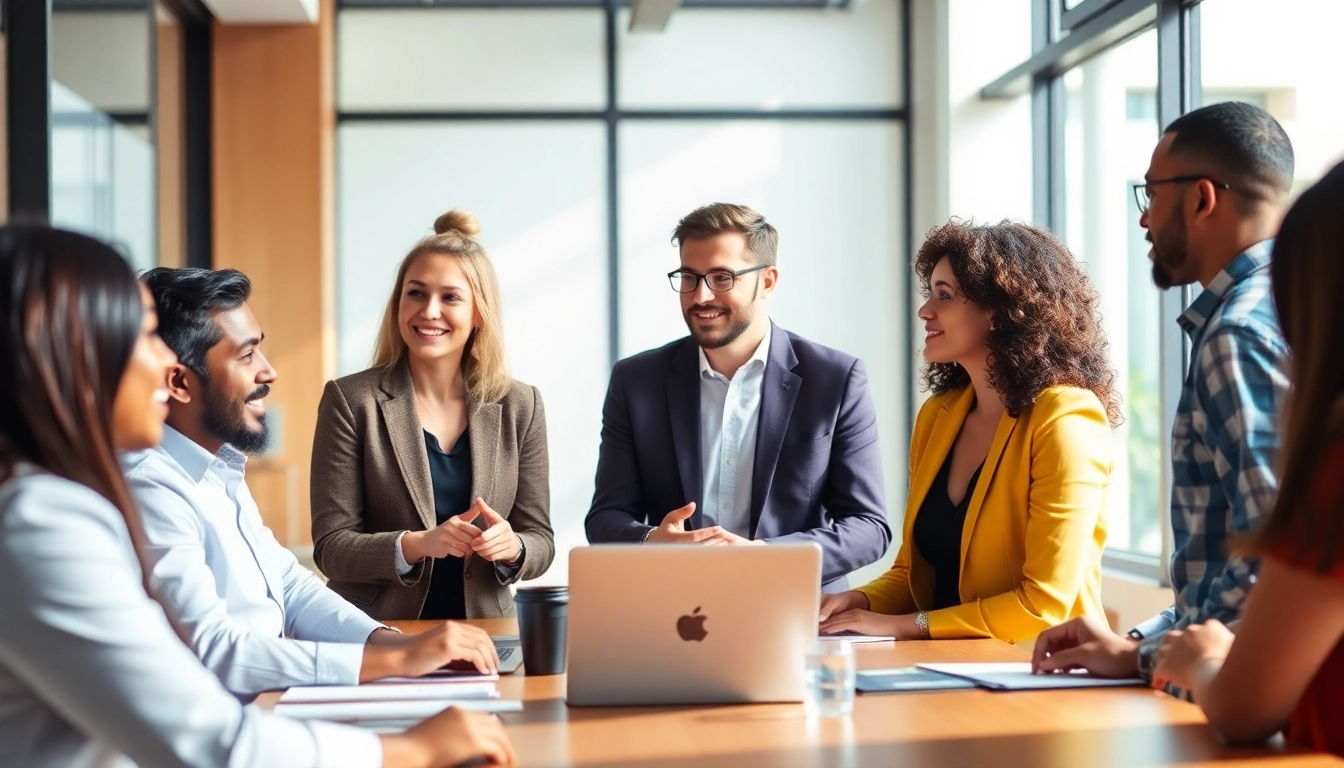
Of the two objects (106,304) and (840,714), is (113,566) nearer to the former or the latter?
(106,304)

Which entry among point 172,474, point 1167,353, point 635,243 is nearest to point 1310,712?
point 172,474

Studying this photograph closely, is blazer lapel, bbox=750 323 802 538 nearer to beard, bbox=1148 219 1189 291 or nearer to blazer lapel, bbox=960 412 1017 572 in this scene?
blazer lapel, bbox=960 412 1017 572

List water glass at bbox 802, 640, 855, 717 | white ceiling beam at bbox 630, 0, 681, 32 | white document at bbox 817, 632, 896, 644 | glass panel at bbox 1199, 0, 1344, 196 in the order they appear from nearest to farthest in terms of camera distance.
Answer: water glass at bbox 802, 640, 855, 717
white document at bbox 817, 632, 896, 644
glass panel at bbox 1199, 0, 1344, 196
white ceiling beam at bbox 630, 0, 681, 32

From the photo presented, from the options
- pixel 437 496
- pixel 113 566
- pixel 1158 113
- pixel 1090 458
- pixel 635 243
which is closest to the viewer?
pixel 113 566

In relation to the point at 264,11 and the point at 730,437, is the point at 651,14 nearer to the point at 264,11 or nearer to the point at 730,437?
the point at 264,11

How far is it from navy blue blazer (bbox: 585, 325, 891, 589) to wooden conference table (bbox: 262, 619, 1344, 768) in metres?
1.21

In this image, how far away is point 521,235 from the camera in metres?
6.56

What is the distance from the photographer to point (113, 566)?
1.26m

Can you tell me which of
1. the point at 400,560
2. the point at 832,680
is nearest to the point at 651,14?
the point at 400,560

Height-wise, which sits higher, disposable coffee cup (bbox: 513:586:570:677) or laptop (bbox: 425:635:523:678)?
disposable coffee cup (bbox: 513:586:570:677)

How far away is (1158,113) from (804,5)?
2.42 m

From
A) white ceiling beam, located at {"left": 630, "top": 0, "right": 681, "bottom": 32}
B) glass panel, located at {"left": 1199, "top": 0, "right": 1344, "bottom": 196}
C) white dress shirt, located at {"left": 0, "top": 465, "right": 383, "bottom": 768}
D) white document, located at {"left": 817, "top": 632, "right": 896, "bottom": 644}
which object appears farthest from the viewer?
white ceiling beam, located at {"left": 630, "top": 0, "right": 681, "bottom": 32}

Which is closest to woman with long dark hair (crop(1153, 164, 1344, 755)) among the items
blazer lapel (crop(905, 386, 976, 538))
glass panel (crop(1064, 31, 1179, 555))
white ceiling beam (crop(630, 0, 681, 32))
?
blazer lapel (crop(905, 386, 976, 538))

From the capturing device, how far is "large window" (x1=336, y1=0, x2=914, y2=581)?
6.54m
